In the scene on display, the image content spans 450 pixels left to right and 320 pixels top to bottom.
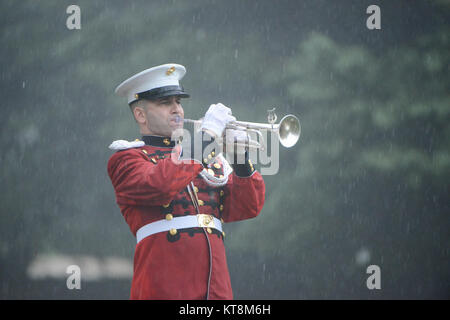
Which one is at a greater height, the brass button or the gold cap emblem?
the gold cap emblem

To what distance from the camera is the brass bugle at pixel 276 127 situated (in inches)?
103

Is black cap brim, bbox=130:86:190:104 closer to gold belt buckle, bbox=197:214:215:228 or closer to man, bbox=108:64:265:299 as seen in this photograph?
man, bbox=108:64:265:299

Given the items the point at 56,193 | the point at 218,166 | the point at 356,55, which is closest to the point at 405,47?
the point at 356,55

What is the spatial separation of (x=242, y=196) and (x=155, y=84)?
68 centimetres

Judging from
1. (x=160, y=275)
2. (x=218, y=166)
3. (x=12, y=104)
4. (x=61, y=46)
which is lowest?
(x=160, y=275)

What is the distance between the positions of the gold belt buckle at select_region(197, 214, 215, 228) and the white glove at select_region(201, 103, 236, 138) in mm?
388

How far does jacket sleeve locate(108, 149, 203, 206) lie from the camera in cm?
233

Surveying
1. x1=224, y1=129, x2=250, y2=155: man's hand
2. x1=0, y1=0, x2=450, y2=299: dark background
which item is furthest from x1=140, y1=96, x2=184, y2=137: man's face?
x1=0, y1=0, x2=450, y2=299: dark background

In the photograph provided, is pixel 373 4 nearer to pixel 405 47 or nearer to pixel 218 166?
pixel 405 47

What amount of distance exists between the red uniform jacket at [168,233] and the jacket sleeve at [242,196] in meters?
0.14

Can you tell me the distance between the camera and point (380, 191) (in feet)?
15.7

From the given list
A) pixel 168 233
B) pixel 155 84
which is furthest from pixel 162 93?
pixel 168 233

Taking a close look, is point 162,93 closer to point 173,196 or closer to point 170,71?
point 170,71

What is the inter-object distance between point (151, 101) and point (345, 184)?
8.26 ft
